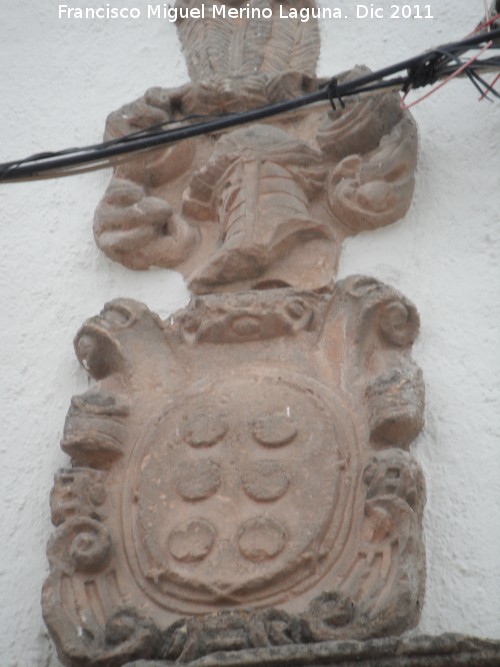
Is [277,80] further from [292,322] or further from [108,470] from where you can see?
[108,470]

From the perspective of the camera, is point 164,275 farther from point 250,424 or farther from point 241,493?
point 241,493

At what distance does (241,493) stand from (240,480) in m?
0.02

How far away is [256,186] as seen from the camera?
2850 mm

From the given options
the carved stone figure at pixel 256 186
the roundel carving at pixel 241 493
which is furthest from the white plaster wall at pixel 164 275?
the roundel carving at pixel 241 493

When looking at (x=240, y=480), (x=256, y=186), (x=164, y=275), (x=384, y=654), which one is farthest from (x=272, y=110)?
(x=384, y=654)

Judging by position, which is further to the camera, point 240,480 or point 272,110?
point 272,110

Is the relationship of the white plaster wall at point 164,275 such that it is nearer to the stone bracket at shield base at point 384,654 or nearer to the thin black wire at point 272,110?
the stone bracket at shield base at point 384,654

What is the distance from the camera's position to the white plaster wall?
2.28 m

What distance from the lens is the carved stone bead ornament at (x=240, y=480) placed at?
210 cm

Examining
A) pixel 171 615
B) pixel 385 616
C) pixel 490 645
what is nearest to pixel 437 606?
pixel 385 616

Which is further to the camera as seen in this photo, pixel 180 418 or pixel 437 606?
pixel 180 418

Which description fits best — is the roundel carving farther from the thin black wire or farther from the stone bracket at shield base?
the thin black wire

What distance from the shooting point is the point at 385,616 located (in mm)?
2045

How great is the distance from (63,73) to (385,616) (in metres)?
2.06
